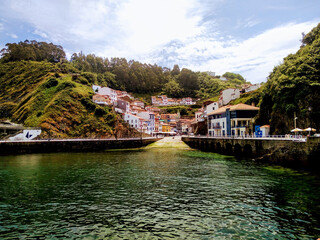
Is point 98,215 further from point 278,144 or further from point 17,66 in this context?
point 17,66

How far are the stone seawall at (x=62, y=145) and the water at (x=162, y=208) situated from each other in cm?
4798

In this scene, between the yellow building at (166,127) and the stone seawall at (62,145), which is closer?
the stone seawall at (62,145)

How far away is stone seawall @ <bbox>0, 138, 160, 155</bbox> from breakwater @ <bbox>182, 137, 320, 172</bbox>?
40682mm

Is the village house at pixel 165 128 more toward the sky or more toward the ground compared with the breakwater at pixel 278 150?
more toward the sky

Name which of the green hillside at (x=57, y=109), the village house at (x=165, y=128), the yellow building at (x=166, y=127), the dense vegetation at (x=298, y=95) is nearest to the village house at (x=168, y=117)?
the yellow building at (x=166, y=127)

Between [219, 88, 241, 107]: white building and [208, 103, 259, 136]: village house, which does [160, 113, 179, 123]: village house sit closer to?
[219, 88, 241, 107]: white building

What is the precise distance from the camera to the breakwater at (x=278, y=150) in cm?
2962

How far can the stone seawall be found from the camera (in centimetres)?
6650

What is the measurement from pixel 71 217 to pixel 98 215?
1.77 m

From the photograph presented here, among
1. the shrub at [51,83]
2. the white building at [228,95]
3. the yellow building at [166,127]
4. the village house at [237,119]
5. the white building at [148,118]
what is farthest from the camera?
the yellow building at [166,127]

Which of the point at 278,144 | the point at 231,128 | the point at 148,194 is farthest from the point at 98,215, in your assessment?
the point at 231,128

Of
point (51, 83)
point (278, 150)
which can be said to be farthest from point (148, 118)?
point (278, 150)

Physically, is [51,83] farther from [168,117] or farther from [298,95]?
[298,95]

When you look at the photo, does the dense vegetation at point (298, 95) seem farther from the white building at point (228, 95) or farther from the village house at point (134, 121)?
the village house at point (134, 121)
